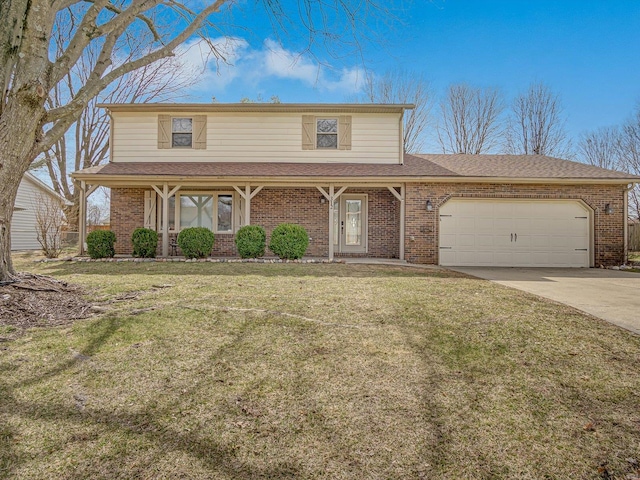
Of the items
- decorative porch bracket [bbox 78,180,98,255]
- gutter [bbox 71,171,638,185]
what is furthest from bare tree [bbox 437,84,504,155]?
decorative porch bracket [bbox 78,180,98,255]

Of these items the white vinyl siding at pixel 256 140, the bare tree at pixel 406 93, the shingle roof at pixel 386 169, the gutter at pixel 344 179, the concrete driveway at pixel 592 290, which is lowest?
the concrete driveway at pixel 592 290

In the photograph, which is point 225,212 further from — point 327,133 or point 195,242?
point 327,133

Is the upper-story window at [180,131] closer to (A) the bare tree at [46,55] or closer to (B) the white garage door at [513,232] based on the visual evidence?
(A) the bare tree at [46,55]

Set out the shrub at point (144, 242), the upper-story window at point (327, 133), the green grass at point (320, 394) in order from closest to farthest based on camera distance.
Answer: the green grass at point (320, 394) < the shrub at point (144, 242) < the upper-story window at point (327, 133)

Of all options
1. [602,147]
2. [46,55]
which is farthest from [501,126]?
[46,55]

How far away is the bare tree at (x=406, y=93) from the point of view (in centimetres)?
1981

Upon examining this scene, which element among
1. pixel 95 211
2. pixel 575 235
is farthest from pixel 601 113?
pixel 95 211

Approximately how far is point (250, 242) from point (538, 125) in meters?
20.9

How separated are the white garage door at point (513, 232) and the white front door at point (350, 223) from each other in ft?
8.74

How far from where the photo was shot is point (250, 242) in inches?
392

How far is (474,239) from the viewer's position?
10375mm

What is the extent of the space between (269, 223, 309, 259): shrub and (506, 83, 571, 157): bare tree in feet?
60.9

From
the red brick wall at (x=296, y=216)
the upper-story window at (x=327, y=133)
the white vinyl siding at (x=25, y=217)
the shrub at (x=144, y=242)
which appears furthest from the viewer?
the white vinyl siding at (x=25, y=217)

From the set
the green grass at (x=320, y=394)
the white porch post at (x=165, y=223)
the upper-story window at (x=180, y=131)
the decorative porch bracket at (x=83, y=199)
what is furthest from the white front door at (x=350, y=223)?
the decorative porch bracket at (x=83, y=199)
